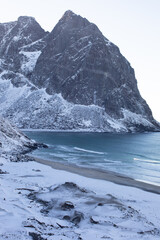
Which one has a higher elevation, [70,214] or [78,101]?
[78,101]

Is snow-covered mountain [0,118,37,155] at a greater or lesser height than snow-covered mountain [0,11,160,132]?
lesser

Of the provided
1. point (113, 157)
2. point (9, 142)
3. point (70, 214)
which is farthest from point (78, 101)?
point (70, 214)

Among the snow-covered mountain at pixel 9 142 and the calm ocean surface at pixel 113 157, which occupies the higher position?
the snow-covered mountain at pixel 9 142

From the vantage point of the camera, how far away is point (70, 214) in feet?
51.7

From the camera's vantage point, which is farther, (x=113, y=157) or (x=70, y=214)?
(x=113, y=157)

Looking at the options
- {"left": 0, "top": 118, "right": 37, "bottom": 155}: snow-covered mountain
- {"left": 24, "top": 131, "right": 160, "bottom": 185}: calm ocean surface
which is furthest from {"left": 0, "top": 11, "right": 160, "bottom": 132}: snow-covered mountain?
{"left": 0, "top": 118, "right": 37, "bottom": 155}: snow-covered mountain

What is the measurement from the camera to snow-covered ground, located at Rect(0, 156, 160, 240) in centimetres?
1288

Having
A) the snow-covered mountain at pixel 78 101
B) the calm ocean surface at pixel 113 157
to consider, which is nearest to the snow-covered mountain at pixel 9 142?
the calm ocean surface at pixel 113 157

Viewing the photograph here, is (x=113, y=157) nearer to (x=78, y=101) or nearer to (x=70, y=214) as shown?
(x=70, y=214)

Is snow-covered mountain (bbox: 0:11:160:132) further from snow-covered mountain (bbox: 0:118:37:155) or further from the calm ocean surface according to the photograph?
snow-covered mountain (bbox: 0:118:37:155)

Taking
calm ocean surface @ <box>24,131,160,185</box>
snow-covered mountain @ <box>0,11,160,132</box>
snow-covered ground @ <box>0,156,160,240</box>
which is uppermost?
snow-covered mountain @ <box>0,11,160,132</box>

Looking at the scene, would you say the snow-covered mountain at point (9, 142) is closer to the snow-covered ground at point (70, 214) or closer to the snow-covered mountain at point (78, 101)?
the snow-covered ground at point (70, 214)

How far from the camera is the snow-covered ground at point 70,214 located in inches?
507

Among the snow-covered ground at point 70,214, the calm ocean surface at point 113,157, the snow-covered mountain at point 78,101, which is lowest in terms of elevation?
the calm ocean surface at point 113,157
